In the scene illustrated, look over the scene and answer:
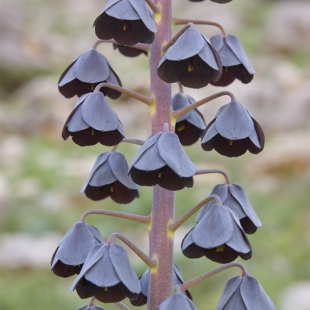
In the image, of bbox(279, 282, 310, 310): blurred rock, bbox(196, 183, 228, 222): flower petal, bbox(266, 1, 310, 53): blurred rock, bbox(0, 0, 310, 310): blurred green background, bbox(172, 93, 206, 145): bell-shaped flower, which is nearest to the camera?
bbox(196, 183, 228, 222): flower petal

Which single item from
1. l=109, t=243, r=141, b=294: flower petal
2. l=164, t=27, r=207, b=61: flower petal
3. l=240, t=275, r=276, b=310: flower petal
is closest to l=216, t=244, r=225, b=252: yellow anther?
l=240, t=275, r=276, b=310: flower petal

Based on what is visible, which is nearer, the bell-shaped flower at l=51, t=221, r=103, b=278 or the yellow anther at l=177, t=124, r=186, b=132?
the bell-shaped flower at l=51, t=221, r=103, b=278

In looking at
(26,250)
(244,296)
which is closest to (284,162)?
(26,250)

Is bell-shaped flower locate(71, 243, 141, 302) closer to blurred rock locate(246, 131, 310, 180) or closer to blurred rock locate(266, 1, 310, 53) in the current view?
blurred rock locate(246, 131, 310, 180)

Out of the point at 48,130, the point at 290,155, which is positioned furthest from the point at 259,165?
the point at 48,130

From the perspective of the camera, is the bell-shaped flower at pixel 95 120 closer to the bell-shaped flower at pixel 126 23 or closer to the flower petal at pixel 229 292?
the bell-shaped flower at pixel 126 23

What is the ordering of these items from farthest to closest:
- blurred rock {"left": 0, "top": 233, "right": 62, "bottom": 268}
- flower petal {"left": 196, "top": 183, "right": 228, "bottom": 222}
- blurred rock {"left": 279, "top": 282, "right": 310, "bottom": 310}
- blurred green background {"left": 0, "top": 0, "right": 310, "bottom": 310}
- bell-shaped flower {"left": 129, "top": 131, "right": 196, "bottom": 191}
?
1. blurred rock {"left": 0, "top": 233, "right": 62, "bottom": 268}
2. blurred green background {"left": 0, "top": 0, "right": 310, "bottom": 310}
3. blurred rock {"left": 279, "top": 282, "right": 310, "bottom": 310}
4. flower petal {"left": 196, "top": 183, "right": 228, "bottom": 222}
5. bell-shaped flower {"left": 129, "top": 131, "right": 196, "bottom": 191}

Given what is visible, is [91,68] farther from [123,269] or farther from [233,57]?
[123,269]
